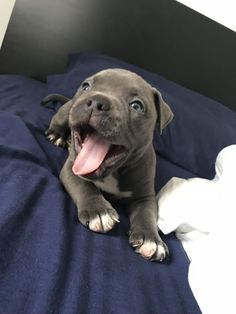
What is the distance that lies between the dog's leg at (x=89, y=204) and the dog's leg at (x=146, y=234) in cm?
8

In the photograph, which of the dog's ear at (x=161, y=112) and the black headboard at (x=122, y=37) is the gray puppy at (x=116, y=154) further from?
the black headboard at (x=122, y=37)

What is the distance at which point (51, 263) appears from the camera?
0.95 metres

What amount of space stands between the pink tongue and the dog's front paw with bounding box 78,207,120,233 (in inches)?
5.3

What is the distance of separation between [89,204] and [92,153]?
16 cm

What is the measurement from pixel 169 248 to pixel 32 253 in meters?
0.52

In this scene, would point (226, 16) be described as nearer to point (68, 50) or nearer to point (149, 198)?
point (68, 50)

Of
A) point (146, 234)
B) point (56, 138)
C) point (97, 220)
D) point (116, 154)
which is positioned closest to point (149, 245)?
point (146, 234)

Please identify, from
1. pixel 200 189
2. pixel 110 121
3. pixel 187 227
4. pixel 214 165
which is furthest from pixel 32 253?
pixel 214 165

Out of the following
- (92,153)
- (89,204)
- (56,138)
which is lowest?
(56,138)

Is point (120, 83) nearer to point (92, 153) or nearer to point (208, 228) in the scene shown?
point (92, 153)

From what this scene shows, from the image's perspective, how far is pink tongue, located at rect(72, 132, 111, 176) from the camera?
129 centimetres

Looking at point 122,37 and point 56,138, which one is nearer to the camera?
point 56,138

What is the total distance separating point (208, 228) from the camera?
1.32 metres

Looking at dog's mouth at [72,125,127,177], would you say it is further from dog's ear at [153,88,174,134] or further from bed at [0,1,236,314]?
dog's ear at [153,88,174,134]
